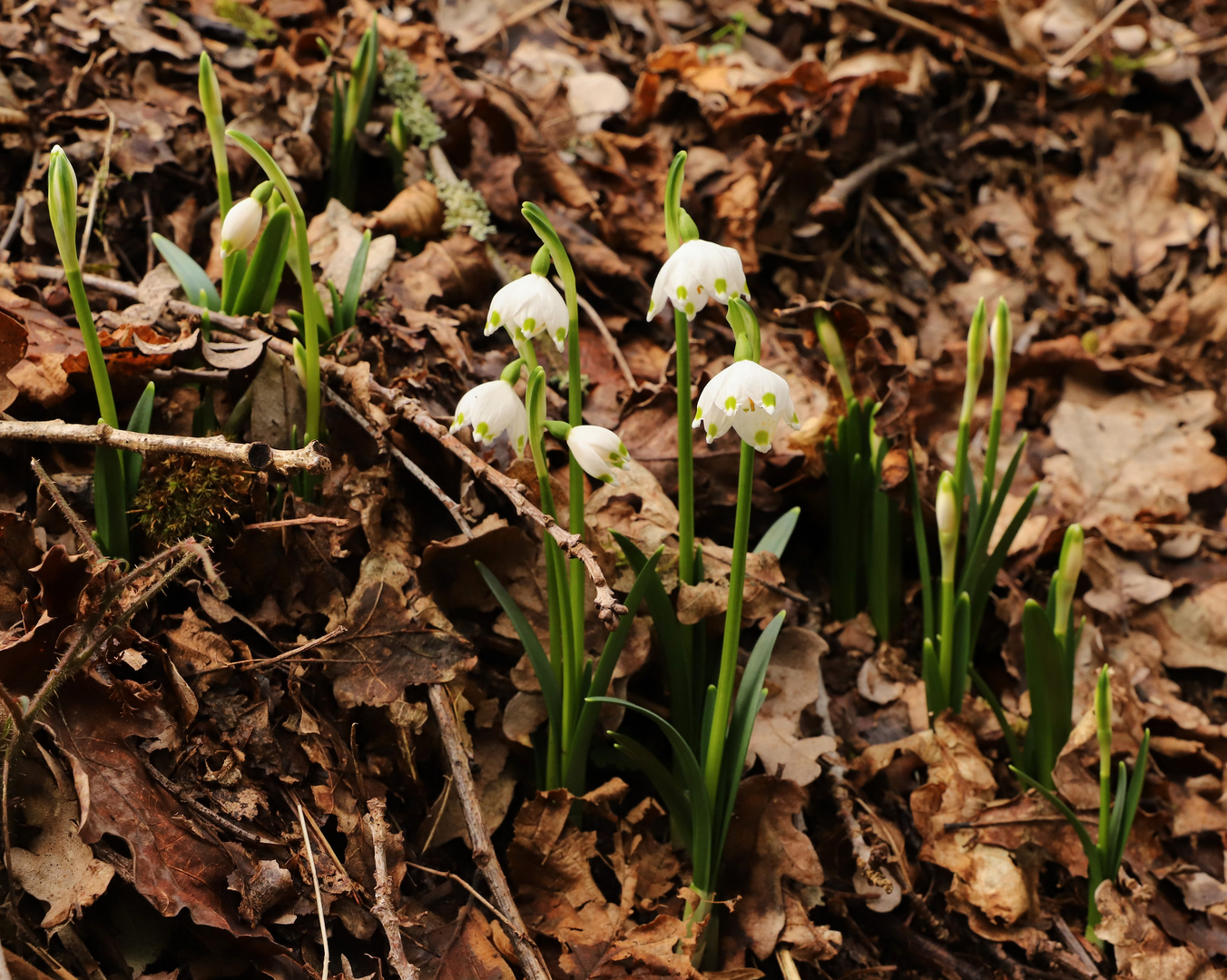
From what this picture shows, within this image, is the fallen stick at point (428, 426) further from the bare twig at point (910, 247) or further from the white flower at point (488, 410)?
the bare twig at point (910, 247)

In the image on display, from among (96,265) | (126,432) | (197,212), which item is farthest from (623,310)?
(126,432)

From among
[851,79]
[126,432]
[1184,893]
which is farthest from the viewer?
[851,79]

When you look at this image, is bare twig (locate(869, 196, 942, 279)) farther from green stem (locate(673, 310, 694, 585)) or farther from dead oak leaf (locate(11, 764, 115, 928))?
dead oak leaf (locate(11, 764, 115, 928))

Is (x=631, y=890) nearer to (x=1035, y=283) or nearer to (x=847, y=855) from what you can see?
(x=847, y=855)

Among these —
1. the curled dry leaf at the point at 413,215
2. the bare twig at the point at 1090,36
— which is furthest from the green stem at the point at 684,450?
the bare twig at the point at 1090,36

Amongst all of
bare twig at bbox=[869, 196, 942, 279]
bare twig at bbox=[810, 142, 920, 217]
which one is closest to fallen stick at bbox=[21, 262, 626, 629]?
bare twig at bbox=[810, 142, 920, 217]
